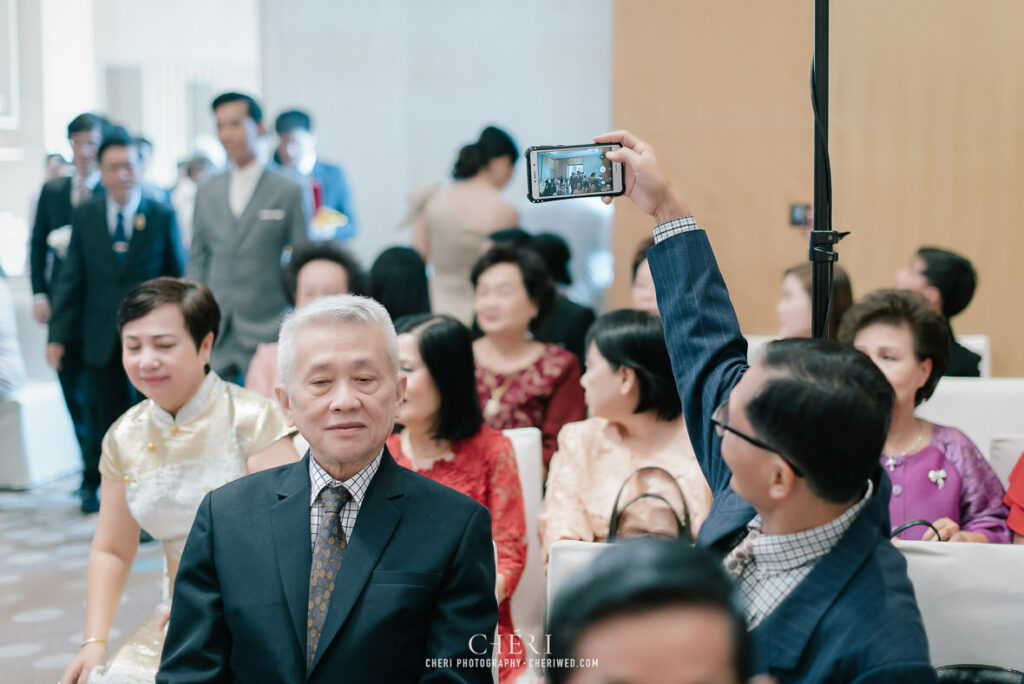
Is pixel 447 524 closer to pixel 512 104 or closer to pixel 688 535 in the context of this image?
pixel 688 535

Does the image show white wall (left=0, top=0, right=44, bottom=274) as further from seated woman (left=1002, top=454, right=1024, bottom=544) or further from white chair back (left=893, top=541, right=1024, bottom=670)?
white chair back (left=893, top=541, right=1024, bottom=670)

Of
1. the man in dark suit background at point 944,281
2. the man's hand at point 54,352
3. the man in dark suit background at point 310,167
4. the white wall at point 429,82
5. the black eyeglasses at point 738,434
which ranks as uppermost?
the white wall at point 429,82

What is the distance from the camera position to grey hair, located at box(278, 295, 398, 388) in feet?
4.90

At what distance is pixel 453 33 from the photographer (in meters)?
5.74

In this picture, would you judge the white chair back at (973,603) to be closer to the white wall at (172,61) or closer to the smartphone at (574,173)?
the smartphone at (574,173)

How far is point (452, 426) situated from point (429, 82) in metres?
3.96

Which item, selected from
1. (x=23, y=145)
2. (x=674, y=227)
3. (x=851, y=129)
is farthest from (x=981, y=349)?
(x=23, y=145)

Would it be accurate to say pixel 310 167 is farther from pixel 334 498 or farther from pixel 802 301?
pixel 334 498

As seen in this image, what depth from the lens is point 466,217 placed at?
168 inches

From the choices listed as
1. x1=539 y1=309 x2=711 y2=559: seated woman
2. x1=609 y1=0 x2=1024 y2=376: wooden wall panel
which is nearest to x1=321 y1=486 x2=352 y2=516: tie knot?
x1=539 y1=309 x2=711 y2=559: seated woman

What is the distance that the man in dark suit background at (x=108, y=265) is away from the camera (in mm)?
4219

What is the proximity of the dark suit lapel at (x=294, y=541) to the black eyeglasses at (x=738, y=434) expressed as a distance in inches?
23.7

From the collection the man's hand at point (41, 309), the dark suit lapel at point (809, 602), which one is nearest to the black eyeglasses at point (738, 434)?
the dark suit lapel at point (809, 602)

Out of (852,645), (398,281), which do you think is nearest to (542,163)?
(852,645)
